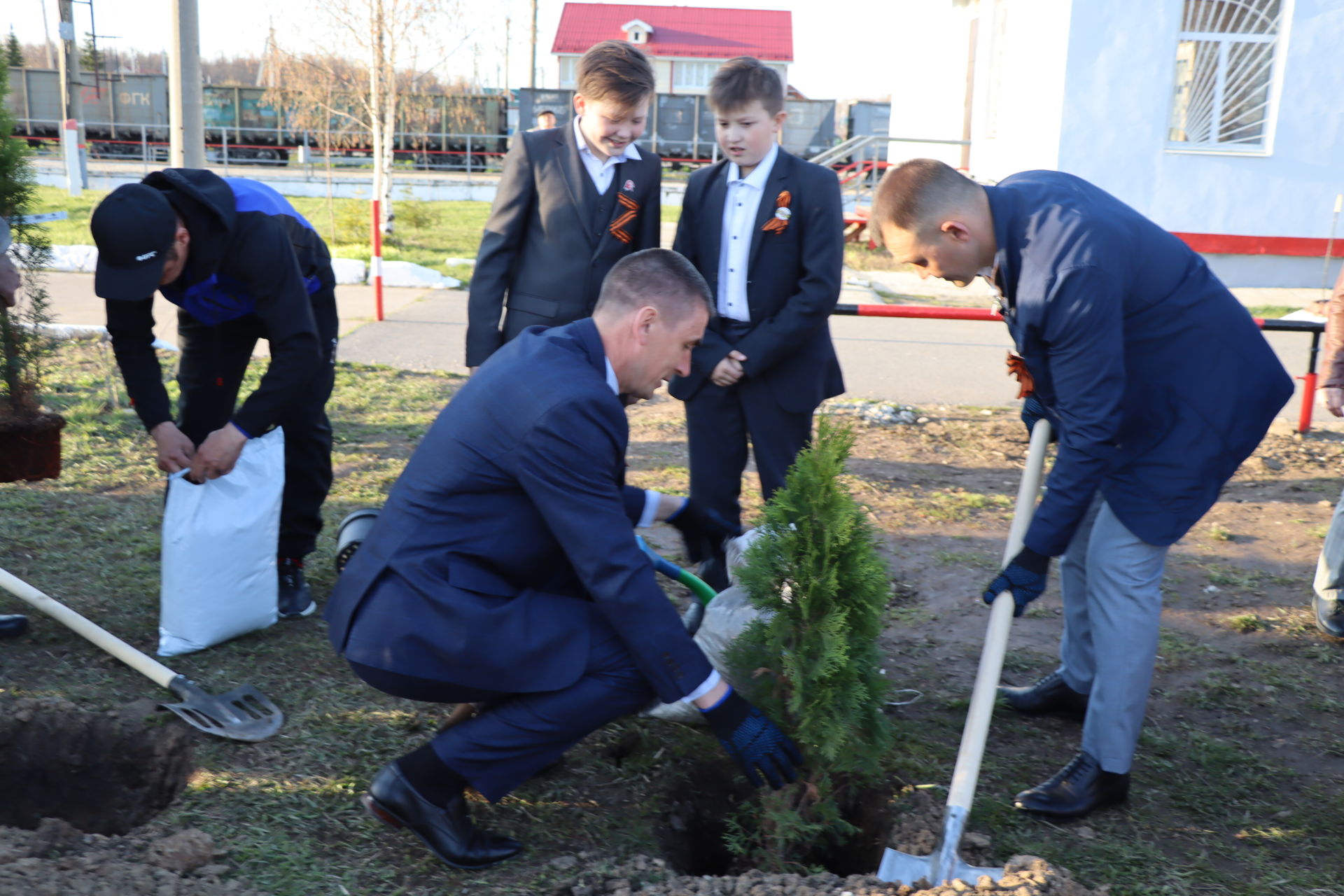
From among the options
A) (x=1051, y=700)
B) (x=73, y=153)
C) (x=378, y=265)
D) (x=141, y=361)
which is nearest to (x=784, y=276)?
(x=1051, y=700)

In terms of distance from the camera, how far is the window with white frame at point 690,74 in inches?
1891

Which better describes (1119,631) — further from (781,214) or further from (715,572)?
(781,214)

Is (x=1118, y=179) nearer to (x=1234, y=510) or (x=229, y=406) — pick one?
(x=1234, y=510)

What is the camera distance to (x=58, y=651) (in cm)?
364

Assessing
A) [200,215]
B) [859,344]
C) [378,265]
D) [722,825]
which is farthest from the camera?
[378,265]

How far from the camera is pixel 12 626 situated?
3.71 metres

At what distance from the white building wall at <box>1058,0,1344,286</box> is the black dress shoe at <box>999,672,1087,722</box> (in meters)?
11.4

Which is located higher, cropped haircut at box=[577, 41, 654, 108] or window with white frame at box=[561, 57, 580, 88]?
window with white frame at box=[561, 57, 580, 88]

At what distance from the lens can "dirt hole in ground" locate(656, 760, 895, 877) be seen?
9.05ft

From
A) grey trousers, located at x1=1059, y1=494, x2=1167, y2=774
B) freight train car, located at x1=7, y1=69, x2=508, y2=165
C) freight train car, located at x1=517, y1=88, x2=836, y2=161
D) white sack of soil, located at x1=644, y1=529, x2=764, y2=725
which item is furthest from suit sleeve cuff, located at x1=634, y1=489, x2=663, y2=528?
freight train car, located at x1=7, y1=69, x2=508, y2=165

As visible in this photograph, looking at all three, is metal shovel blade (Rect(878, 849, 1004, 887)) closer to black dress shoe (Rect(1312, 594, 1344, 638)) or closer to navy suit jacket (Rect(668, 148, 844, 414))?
navy suit jacket (Rect(668, 148, 844, 414))

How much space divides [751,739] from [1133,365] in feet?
4.57

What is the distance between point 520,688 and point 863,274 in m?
13.3

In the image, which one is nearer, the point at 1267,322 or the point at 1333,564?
the point at 1333,564
